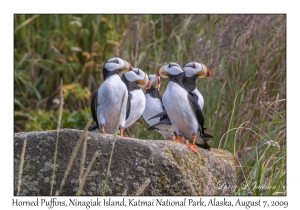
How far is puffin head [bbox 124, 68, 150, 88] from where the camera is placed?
18.9 feet

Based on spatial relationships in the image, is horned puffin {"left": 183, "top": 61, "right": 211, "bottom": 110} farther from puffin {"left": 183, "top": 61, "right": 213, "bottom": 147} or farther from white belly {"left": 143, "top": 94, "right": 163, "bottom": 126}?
white belly {"left": 143, "top": 94, "right": 163, "bottom": 126}

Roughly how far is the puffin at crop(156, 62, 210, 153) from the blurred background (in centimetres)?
35

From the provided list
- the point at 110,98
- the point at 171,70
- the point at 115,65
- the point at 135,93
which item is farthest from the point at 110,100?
the point at 171,70

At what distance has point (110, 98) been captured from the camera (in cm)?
531

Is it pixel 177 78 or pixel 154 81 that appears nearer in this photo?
pixel 177 78

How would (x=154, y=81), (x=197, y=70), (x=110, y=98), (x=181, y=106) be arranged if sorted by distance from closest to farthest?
(x=181, y=106) < (x=110, y=98) < (x=197, y=70) < (x=154, y=81)

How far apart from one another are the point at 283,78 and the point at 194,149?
6.98 feet

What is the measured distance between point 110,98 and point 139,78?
0.55m

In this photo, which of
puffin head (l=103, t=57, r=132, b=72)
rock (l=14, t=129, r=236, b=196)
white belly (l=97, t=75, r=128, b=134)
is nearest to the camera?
rock (l=14, t=129, r=236, b=196)

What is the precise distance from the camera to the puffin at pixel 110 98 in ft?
17.4

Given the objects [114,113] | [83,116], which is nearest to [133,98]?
[114,113]

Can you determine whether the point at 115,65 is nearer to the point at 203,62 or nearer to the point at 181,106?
the point at 181,106

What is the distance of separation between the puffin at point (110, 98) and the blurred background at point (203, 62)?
984 millimetres

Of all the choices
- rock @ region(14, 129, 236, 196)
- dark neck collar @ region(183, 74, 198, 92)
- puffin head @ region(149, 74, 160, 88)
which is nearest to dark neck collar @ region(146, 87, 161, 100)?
puffin head @ region(149, 74, 160, 88)
